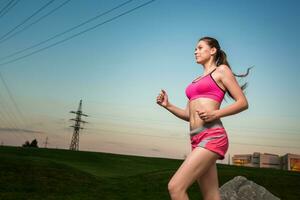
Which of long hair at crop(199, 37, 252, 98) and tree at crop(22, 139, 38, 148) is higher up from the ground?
tree at crop(22, 139, 38, 148)

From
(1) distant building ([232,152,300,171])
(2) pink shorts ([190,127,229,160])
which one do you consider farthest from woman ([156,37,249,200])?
(1) distant building ([232,152,300,171])

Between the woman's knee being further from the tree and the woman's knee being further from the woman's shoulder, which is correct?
the tree

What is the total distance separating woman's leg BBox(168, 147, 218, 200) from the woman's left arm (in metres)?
0.39

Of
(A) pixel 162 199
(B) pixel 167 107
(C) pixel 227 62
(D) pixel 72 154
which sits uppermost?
(D) pixel 72 154

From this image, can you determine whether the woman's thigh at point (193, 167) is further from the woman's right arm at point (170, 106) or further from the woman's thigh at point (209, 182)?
the woman's right arm at point (170, 106)

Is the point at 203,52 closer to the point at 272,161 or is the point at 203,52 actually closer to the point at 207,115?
the point at 207,115

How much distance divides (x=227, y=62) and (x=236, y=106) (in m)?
0.64

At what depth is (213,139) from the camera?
3.57 metres

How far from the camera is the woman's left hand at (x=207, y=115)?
346 cm

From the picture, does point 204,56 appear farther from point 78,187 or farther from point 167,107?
point 78,187

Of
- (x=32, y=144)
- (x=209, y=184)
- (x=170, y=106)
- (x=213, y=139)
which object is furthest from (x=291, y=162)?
(x=213, y=139)

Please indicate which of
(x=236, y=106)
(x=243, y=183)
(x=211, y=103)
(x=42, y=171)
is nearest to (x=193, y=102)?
(x=211, y=103)

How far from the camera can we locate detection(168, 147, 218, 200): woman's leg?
3432mm

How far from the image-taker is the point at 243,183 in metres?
10.4
